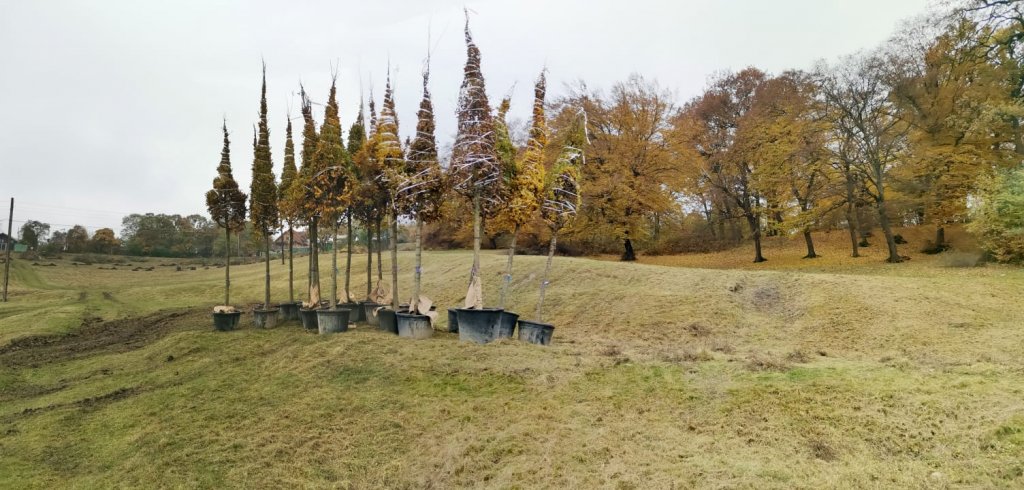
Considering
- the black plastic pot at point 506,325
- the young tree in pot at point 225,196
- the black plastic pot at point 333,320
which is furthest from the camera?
the young tree in pot at point 225,196

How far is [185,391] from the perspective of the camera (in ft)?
25.8

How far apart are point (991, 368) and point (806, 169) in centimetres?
2078

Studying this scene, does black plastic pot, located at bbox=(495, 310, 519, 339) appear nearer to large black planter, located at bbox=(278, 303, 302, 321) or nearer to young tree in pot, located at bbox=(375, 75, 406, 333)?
young tree in pot, located at bbox=(375, 75, 406, 333)

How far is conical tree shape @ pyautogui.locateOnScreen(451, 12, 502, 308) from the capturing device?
1022 cm

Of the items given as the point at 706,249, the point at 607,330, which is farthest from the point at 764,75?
the point at 607,330

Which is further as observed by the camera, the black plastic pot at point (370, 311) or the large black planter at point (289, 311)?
the large black planter at point (289, 311)

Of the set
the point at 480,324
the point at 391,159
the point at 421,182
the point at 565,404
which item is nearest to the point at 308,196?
the point at 391,159

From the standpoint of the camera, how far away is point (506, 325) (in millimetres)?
10133

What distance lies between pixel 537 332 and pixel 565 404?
372cm

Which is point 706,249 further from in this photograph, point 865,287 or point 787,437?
point 787,437

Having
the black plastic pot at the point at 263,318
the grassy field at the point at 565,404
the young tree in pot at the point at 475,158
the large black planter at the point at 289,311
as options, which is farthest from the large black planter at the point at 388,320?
the large black planter at the point at 289,311

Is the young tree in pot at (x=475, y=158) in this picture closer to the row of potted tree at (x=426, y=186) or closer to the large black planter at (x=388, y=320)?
the row of potted tree at (x=426, y=186)

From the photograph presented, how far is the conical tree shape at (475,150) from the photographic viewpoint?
1022 centimetres

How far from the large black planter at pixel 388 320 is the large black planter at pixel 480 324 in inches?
81.7
